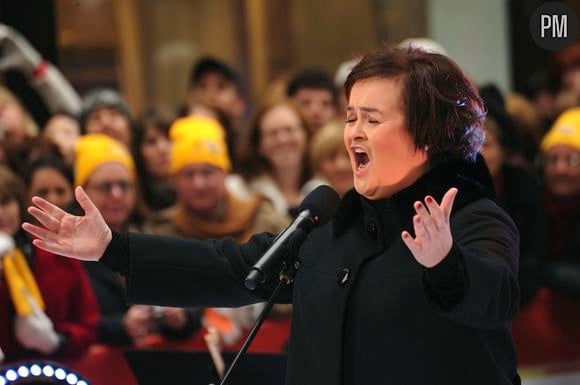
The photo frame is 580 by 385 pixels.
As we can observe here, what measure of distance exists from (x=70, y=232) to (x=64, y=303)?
1.94 m

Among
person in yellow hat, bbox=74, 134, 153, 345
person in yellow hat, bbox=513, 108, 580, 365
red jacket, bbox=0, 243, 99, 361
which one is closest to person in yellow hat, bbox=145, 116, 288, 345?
person in yellow hat, bbox=74, 134, 153, 345

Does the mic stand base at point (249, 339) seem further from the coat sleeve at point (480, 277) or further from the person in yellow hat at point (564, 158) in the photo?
the person in yellow hat at point (564, 158)

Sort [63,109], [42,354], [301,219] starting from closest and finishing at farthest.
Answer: [301,219] < [42,354] < [63,109]

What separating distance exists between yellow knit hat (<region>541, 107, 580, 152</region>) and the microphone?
12.7 ft

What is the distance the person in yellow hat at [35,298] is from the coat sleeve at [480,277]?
2.20m

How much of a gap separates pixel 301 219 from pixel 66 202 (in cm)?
312

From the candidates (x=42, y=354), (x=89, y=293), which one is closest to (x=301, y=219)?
(x=42, y=354)

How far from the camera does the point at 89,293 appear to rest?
500cm

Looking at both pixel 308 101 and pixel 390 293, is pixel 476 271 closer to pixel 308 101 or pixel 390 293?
pixel 390 293

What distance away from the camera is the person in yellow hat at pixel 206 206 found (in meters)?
5.56

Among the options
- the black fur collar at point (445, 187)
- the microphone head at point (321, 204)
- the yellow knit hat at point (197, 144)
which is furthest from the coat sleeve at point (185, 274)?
the yellow knit hat at point (197, 144)

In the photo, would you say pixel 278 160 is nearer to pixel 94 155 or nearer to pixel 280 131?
pixel 280 131

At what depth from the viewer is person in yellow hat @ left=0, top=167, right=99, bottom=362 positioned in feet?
14.9

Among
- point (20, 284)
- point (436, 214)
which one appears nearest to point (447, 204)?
point (436, 214)
